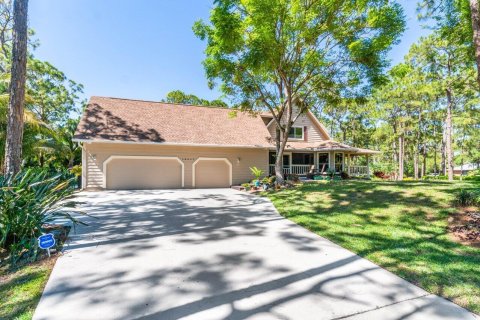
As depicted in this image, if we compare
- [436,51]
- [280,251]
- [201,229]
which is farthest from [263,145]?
[436,51]

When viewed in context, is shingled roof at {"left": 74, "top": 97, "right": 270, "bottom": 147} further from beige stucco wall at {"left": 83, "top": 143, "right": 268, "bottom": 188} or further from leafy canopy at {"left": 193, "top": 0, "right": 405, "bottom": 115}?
leafy canopy at {"left": 193, "top": 0, "right": 405, "bottom": 115}

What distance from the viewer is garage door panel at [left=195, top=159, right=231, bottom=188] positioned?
1496cm

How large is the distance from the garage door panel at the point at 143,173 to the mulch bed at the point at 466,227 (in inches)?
499

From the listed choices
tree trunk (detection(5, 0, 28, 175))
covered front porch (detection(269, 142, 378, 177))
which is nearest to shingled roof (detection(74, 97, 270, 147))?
covered front porch (detection(269, 142, 378, 177))

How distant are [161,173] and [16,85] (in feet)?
30.8

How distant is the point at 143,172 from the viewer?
13648mm

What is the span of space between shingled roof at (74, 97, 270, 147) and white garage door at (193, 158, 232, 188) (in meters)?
1.36

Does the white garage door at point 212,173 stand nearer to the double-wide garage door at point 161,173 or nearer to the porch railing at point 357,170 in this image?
the double-wide garage door at point 161,173

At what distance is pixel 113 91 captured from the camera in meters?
18.9

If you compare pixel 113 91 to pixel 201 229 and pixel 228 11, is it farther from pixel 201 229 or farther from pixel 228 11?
pixel 201 229

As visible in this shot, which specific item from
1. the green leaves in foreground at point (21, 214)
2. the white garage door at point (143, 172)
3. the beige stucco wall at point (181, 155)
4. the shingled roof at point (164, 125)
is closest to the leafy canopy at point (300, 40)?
the shingled roof at point (164, 125)

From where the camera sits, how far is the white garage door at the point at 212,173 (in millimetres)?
14930

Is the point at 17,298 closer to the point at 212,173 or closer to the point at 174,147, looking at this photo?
the point at 174,147

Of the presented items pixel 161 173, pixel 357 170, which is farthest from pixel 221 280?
pixel 357 170
